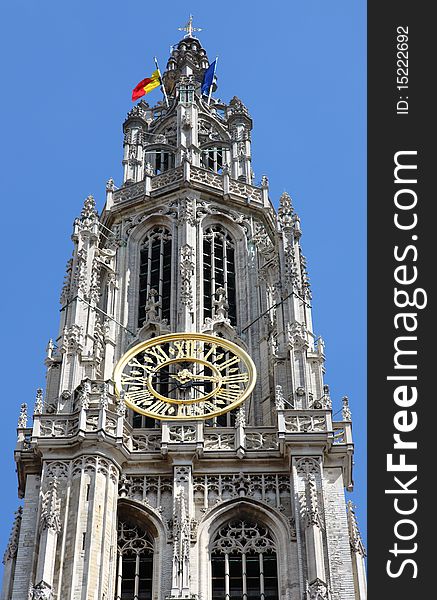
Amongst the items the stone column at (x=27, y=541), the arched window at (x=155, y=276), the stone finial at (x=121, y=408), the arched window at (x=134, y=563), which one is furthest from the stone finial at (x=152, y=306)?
the arched window at (x=134, y=563)

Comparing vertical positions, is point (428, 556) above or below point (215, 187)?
below

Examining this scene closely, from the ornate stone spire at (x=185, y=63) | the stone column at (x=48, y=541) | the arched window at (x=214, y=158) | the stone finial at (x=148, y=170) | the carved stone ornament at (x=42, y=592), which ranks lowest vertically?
the carved stone ornament at (x=42, y=592)

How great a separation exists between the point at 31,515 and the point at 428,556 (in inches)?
707

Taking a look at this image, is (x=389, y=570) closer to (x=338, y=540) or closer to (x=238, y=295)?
(x=338, y=540)

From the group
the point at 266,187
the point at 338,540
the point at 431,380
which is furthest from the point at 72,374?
the point at 431,380

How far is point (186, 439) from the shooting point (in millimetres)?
51500

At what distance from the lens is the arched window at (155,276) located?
5984 centimetres

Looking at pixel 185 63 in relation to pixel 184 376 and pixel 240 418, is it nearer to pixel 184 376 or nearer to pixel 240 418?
pixel 184 376

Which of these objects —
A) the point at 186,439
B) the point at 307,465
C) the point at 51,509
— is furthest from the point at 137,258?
the point at 51,509

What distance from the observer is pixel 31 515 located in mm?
48906

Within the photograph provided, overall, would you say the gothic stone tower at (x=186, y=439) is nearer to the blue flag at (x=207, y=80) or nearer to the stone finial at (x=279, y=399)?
the stone finial at (x=279, y=399)

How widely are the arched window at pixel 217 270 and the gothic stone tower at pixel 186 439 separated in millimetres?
85

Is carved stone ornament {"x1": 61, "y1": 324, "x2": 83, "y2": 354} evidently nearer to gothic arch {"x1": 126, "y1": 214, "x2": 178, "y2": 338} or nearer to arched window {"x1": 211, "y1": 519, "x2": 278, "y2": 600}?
gothic arch {"x1": 126, "y1": 214, "x2": 178, "y2": 338}

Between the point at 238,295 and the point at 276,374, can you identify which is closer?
the point at 276,374
